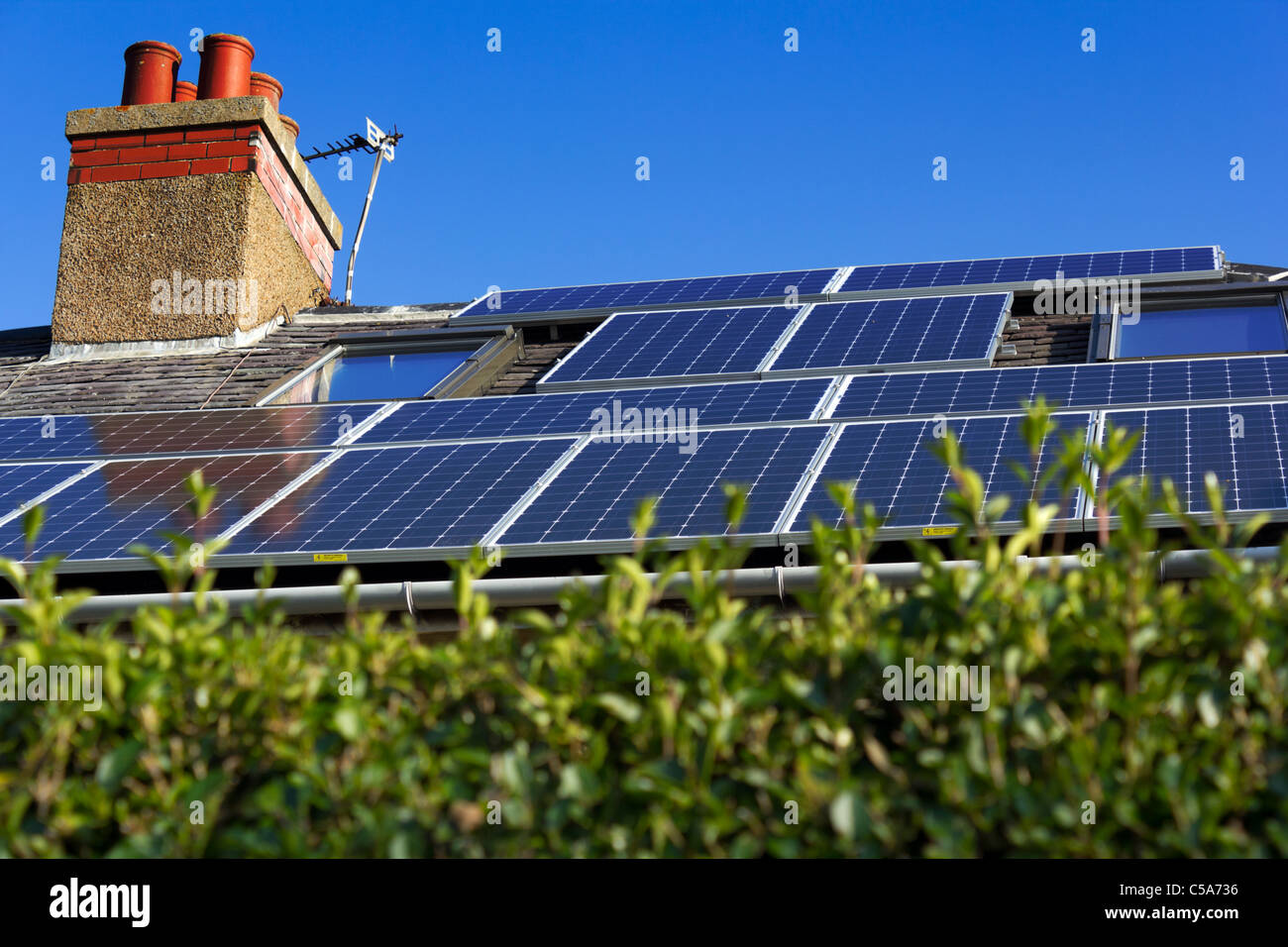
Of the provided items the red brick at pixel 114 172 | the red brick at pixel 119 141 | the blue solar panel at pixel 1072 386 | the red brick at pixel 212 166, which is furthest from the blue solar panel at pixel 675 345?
the red brick at pixel 119 141

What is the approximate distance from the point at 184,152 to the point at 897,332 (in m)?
9.43

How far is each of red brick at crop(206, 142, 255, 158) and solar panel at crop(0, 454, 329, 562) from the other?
22.7 ft

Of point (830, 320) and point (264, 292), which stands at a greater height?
point (264, 292)

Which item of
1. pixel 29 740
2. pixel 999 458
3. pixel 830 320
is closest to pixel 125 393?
pixel 830 320

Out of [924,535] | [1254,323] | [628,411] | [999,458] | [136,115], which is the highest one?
[136,115]

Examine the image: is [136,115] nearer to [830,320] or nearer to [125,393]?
[125,393]

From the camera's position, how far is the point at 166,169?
16.5 metres

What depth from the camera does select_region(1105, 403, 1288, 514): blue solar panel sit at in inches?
A: 283

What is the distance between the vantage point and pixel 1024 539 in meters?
3.58

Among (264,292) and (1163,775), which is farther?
(264,292)

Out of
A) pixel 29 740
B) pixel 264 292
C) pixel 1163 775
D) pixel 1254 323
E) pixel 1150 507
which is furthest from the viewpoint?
pixel 264 292

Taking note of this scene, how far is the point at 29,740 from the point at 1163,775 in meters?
3.01

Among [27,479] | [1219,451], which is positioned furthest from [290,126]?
[1219,451]

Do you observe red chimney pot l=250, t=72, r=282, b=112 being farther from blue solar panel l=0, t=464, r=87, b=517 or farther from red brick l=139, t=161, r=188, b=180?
blue solar panel l=0, t=464, r=87, b=517
